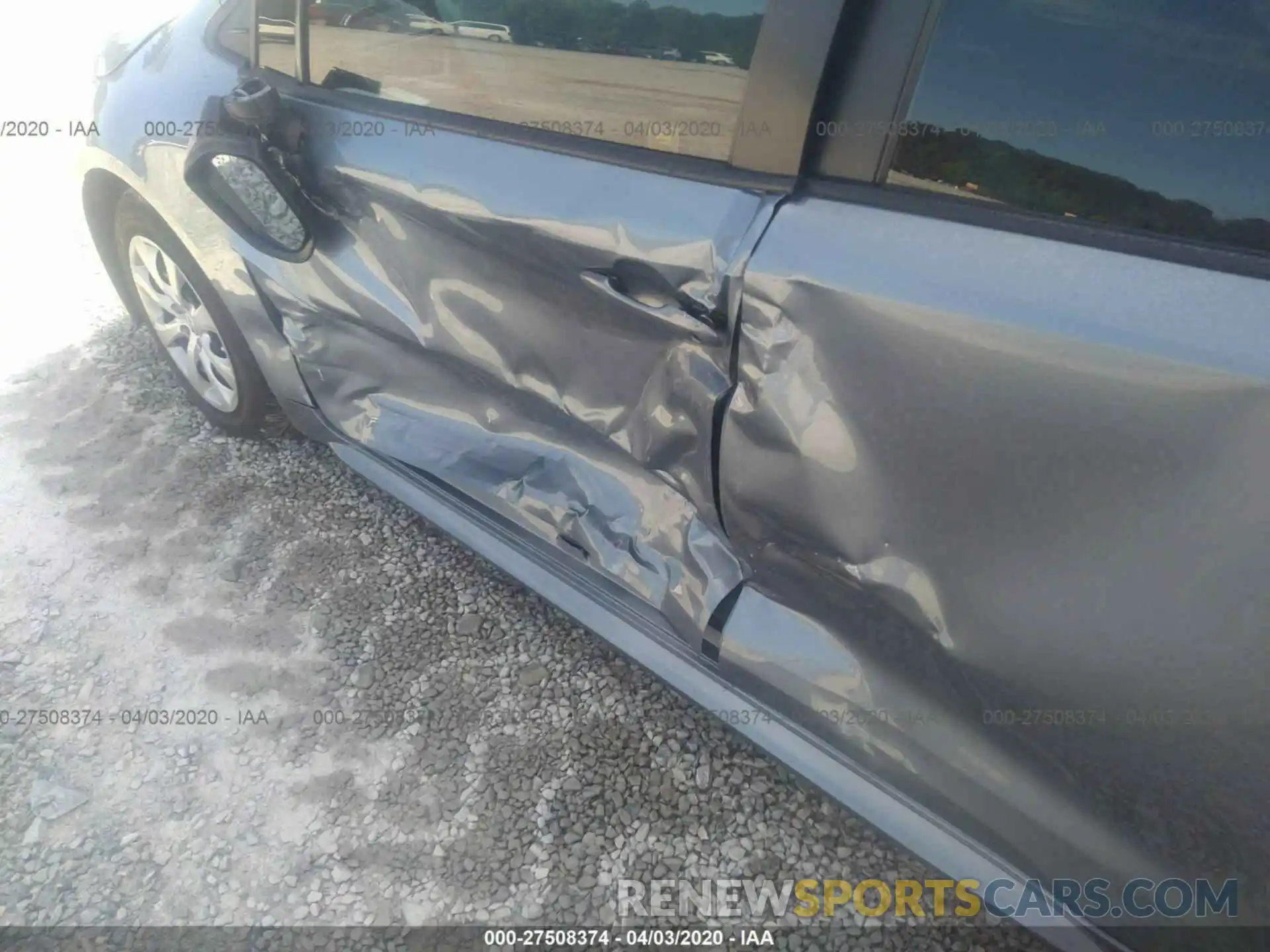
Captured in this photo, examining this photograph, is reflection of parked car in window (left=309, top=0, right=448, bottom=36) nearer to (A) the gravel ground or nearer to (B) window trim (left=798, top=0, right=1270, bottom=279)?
(B) window trim (left=798, top=0, right=1270, bottom=279)

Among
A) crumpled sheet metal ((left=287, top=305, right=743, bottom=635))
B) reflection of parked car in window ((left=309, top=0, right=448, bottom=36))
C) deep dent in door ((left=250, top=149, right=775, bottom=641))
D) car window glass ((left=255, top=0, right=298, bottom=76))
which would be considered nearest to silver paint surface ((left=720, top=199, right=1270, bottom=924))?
deep dent in door ((left=250, top=149, right=775, bottom=641))

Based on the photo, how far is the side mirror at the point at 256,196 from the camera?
177 cm

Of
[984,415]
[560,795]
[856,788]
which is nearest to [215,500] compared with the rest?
[560,795]

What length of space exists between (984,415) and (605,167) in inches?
28.3

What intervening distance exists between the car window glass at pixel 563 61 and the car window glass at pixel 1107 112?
302 mm

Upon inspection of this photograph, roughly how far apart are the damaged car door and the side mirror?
0.18ft

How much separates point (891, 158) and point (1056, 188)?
0.21 m

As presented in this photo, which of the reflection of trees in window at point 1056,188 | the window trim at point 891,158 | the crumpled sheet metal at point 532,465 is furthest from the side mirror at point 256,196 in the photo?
the reflection of trees in window at point 1056,188

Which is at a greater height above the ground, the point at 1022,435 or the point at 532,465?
the point at 1022,435

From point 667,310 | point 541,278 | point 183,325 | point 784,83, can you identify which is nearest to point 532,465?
point 541,278

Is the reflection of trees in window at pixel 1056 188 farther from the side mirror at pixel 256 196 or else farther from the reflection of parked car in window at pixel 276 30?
the reflection of parked car in window at pixel 276 30

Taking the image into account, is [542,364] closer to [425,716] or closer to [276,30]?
[425,716]

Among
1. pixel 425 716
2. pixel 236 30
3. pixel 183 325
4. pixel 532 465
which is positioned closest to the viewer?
pixel 532 465

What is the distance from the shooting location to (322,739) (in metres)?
1.81
